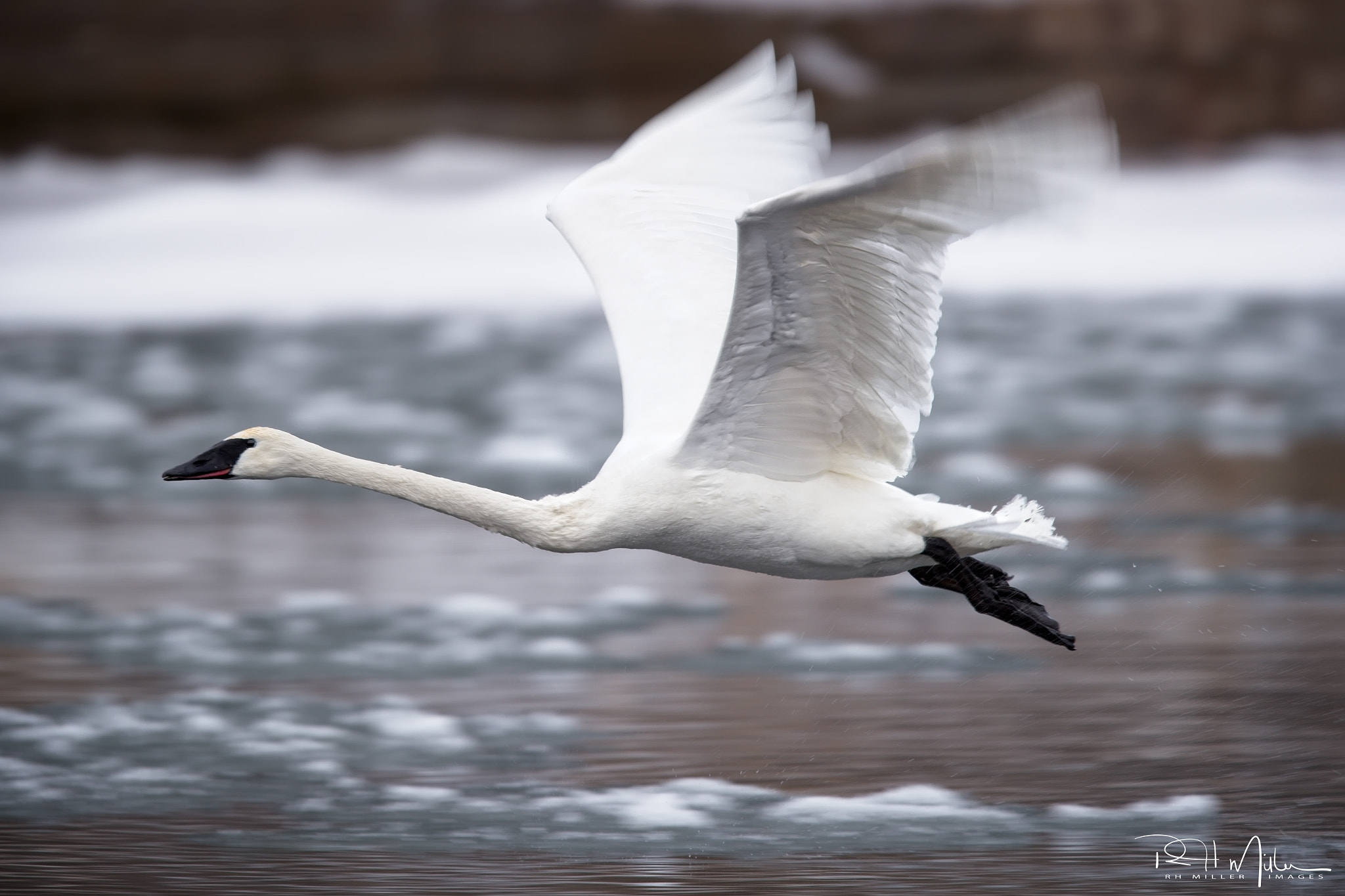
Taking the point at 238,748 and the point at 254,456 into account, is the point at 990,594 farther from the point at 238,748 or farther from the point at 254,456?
the point at 238,748

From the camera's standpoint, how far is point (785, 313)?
4883 mm

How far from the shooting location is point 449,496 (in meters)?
5.36

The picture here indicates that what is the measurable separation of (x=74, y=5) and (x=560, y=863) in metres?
15.4

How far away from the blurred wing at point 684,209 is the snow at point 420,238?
24.4 ft

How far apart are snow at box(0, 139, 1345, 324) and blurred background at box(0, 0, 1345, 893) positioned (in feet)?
0.17

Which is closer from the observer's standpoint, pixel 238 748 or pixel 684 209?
pixel 238 748

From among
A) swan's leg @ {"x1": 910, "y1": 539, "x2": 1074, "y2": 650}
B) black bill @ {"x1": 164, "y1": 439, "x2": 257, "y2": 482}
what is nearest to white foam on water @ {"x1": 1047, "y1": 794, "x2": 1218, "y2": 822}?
swan's leg @ {"x1": 910, "y1": 539, "x2": 1074, "y2": 650}

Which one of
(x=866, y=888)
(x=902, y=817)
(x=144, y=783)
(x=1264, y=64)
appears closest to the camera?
(x=866, y=888)

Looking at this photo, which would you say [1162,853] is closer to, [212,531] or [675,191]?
[675,191]

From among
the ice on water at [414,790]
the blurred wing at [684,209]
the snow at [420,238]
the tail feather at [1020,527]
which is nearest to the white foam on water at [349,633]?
the ice on water at [414,790]

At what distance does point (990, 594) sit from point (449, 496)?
158 cm

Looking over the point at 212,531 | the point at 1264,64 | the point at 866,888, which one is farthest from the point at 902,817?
the point at 1264,64

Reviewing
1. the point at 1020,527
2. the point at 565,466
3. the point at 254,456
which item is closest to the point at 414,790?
the point at 254,456

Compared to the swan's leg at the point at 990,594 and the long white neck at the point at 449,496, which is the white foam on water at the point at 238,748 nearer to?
the long white neck at the point at 449,496
